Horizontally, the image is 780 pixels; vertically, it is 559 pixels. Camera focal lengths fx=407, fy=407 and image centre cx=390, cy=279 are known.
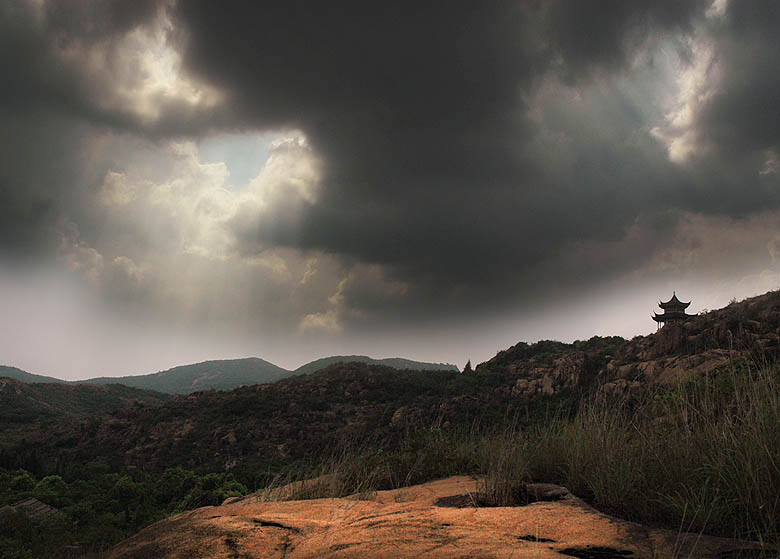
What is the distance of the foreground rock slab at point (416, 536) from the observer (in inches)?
92.4

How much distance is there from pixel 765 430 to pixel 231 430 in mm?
48612

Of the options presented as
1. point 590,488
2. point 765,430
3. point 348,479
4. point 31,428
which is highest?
point 765,430

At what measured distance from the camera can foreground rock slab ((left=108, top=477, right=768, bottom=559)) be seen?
2.35 meters

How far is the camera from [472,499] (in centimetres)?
394

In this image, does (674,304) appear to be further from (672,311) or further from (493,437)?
(493,437)

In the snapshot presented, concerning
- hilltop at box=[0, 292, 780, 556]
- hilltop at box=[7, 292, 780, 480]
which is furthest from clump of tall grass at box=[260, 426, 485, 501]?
hilltop at box=[7, 292, 780, 480]

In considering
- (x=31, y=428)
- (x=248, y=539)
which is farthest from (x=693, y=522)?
(x=31, y=428)

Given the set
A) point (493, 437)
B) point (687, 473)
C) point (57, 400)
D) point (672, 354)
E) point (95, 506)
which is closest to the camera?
point (687, 473)

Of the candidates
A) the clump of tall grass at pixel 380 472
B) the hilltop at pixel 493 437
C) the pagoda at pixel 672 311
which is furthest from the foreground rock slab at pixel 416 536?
the pagoda at pixel 672 311

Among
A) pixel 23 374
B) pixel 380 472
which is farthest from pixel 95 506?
pixel 23 374

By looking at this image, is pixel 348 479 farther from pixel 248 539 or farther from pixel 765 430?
pixel 765 430

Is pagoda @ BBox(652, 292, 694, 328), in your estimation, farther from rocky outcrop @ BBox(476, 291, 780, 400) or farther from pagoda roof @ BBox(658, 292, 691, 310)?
rocky outcrop @ BBox(476, 291, 780, 400)

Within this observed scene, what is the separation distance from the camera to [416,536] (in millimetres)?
2564

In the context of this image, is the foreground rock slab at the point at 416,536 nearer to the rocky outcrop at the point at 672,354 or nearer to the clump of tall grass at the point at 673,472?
the clump of tall grass at the point at 673,472
